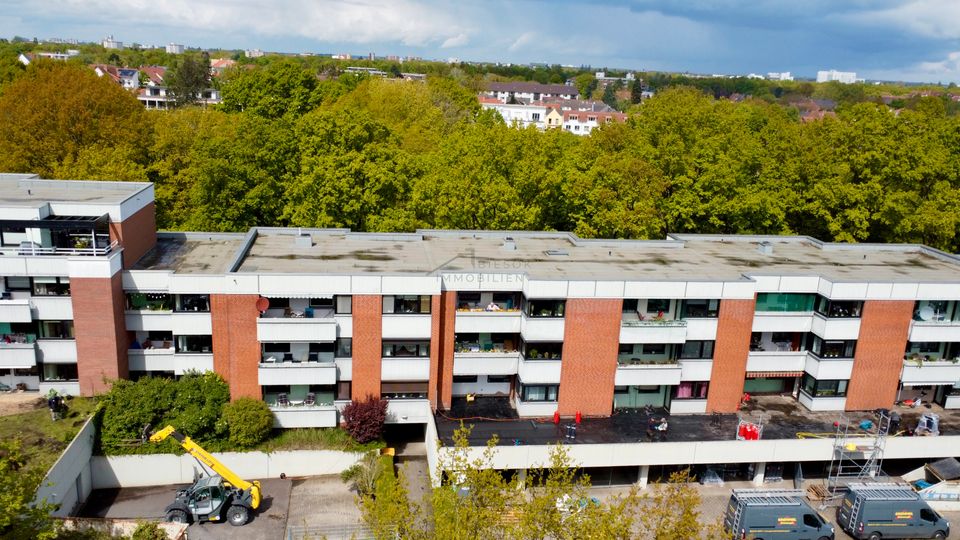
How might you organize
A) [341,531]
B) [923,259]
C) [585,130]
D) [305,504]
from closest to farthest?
[341,531], [305,504], [923,259], [585,130]

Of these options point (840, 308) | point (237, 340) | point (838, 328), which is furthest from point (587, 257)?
point (237, 340)

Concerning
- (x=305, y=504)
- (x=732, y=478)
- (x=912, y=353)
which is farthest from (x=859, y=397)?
(x=305, y=504)

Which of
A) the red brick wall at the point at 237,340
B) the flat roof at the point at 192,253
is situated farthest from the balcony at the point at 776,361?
the flat roof at the point at 192,253

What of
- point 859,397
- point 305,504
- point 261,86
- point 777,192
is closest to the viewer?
point 305,504

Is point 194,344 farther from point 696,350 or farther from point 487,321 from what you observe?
point 696,350

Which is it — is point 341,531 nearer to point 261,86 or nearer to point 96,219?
point 96,219

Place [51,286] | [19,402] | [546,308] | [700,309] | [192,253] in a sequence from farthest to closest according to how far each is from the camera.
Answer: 1. [192,253]
2. [700,309]
3. [546,308]
4. [51,286]
5. [19,402]
